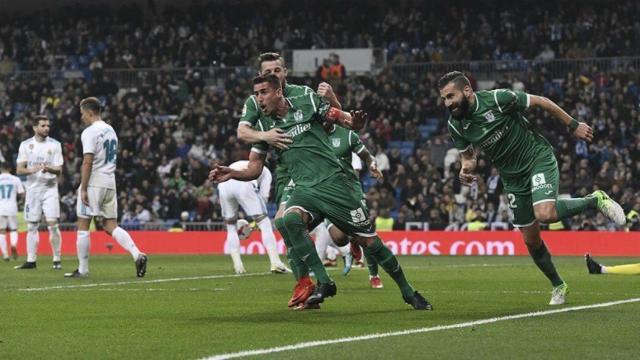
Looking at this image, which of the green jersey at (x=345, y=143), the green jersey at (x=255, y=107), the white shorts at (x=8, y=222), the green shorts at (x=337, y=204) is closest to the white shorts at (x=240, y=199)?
the green jersey at (x=345, y=143)

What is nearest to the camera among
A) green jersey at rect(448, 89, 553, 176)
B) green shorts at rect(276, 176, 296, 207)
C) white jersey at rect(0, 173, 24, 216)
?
green jersey at rect(448, 89, 553, 176)

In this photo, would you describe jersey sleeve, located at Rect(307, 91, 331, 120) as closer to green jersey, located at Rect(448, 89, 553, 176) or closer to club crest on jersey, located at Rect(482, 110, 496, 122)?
green jersey, located at Rect(448, 89, 553, 176)

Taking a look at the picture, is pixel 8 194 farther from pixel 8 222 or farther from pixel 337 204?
pixel 337 204

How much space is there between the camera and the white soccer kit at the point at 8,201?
90.6 ft

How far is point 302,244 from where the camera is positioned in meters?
11.7

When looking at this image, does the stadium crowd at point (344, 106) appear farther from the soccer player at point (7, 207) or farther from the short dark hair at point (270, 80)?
the short dark hair at point (270, 80)

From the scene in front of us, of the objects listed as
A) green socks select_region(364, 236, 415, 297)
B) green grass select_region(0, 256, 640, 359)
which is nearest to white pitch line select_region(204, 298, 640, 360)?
green grass select_region(0, 256, 640, 359)

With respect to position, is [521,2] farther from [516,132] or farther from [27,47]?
[516,132]

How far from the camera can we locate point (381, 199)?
113ft

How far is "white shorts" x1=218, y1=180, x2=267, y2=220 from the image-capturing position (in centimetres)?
2005

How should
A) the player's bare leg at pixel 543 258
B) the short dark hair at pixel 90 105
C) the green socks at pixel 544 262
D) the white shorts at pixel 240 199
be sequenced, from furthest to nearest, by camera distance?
the white shorts at pixel 240 199 < the short dark hair at pixel 90 105 < the green socks at pixel 544 262 < the player's bare leg at pixel 543 258

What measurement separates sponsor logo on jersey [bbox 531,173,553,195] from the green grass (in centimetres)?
118

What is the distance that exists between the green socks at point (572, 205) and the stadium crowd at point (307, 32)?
2919cm

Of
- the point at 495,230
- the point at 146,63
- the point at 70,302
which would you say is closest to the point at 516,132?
the point at 70,302
